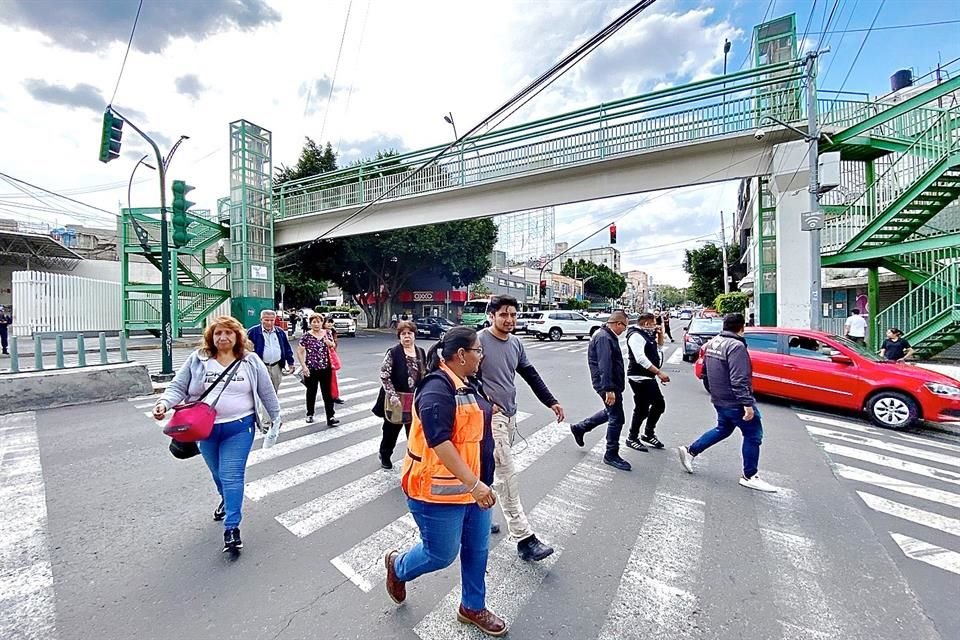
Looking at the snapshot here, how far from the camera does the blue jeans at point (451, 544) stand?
2.23 m

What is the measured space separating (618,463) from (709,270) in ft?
147

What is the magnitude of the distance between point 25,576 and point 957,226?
69.0 feet

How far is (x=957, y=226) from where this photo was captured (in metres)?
14.1

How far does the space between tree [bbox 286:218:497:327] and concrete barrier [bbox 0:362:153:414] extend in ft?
63.5

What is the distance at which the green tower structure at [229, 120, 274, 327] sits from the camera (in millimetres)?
19078

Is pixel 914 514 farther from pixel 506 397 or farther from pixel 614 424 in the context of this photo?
pixel 506 397

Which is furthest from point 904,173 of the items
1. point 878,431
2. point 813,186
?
point 878,431

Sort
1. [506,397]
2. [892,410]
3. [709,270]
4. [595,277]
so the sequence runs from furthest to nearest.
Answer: [595,277] → [709,270] → [892,410] → [506,397]

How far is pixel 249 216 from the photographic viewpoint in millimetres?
19453

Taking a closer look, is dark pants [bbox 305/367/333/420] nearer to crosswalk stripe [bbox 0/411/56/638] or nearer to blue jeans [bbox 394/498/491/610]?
crosswalk stripe [bbox 0/411/56/638]

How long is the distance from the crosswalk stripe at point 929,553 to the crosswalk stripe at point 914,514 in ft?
1.39

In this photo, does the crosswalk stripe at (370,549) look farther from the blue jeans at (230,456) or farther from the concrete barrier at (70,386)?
the concrete barrier at (70,386)

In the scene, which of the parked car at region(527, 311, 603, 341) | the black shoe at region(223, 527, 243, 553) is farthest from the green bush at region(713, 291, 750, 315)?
the black shoe at region(223, 527, 243, 553)

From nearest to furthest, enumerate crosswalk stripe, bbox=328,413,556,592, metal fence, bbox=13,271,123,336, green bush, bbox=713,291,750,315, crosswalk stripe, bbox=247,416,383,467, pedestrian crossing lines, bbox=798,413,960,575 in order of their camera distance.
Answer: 1. crosswalk stripe, bbox=328,413,556,592
2. pedestrian crossing lines, bbox=798,413,960,575
3. crosswalk stripe, bbox=247,416,383,467
4. metal fence, bbox=13,271,123,336
5. green bush, bbox=713,291,750,315
